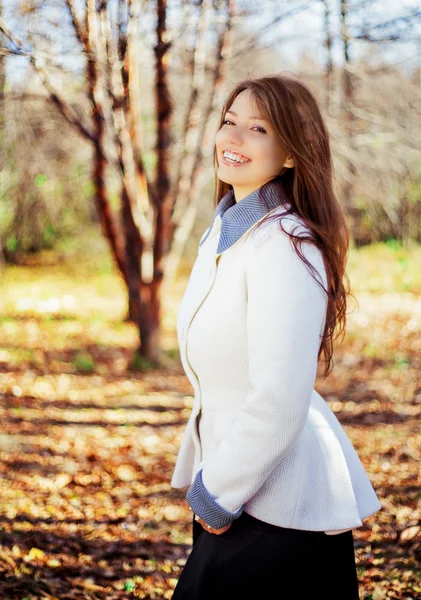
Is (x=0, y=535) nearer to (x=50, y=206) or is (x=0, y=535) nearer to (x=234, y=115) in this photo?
(x=234, y=115)

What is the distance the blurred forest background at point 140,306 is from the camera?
3463 mm

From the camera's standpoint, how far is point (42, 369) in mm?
7469

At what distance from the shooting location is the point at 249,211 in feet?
5.62

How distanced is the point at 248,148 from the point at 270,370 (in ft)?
2.19

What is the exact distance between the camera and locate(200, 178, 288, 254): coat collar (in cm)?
169

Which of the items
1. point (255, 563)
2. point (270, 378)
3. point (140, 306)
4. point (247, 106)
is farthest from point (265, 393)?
point (140, 306)

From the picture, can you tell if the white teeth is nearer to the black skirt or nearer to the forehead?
the forehead

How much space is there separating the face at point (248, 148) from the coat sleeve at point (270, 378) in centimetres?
28

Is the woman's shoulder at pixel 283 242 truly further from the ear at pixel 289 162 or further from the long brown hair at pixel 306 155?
the ear at pixel 289 162

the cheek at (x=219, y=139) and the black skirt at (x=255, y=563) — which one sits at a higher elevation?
the cheek at (x=219, y=139)

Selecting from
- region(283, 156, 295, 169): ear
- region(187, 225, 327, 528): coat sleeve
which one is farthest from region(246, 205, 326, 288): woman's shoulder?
region(283, 156, 295, 169): ear

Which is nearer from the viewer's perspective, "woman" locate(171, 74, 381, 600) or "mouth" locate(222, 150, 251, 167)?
"woman" locate(171, 74, 381, 600)

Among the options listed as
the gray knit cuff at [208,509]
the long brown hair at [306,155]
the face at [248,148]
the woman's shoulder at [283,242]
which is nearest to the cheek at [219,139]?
the face at [248,148]

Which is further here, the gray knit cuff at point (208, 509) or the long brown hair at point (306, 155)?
the long brown hair at point (306, 155)
